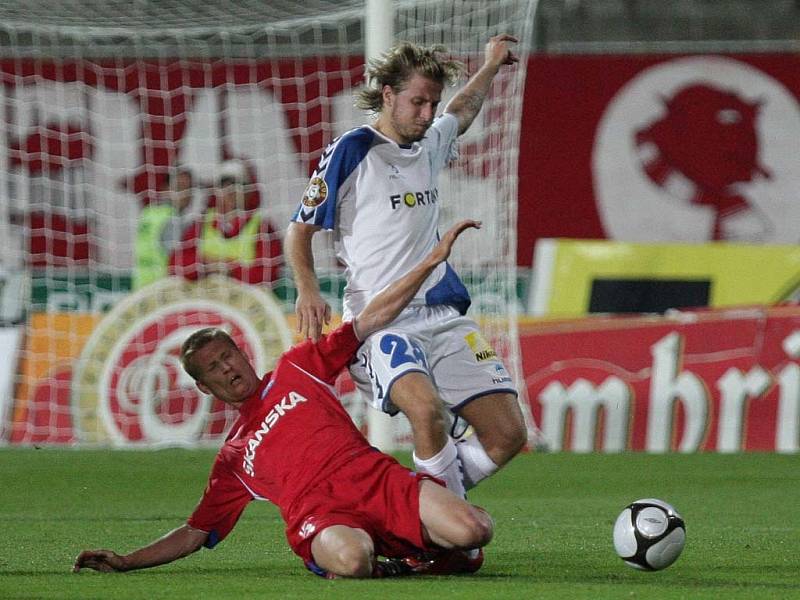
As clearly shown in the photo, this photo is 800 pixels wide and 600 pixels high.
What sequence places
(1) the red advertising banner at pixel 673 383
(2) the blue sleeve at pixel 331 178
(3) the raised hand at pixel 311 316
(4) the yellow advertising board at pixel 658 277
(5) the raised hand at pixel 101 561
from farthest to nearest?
(4) the yellow advertising board at pixel 658 277 < (1) the red advertising banner at pixel 673 383 < (2) the blue sleeve at pixel 331 178 < (3) the raised hand at pixel 311 316 < (5) the raised hand at pixel 101 561

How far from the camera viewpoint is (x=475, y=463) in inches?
210

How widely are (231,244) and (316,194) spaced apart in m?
6.19

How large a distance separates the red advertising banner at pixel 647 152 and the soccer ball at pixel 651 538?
9705 mm

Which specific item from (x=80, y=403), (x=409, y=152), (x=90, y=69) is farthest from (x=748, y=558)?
(x=90, y=69)

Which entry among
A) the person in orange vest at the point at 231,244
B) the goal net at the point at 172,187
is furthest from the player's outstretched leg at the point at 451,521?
the person in orange vest at the point at 231,244

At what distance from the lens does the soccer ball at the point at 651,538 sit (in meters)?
4.59

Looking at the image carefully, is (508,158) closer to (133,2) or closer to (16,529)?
(133,2)

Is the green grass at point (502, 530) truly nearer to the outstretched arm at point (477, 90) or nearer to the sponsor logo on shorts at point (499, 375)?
the sponsor logo on shorts at point (499, 375)

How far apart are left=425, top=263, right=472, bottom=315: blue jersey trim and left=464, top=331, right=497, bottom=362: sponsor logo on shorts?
11cm

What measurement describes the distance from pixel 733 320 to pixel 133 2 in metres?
4.96

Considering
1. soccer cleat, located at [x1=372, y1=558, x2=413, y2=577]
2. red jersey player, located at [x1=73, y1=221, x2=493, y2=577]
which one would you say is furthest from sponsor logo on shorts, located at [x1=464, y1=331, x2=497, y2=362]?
soccer cleat, located at [x1=372, y1=558, x2=413, y2=577]

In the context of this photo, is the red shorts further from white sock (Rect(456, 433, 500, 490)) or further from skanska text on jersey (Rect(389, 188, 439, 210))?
skanska text on jersey (Rect(389, 188, 439, 210))

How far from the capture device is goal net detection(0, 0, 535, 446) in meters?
11.0

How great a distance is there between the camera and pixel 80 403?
1100 centimetres
